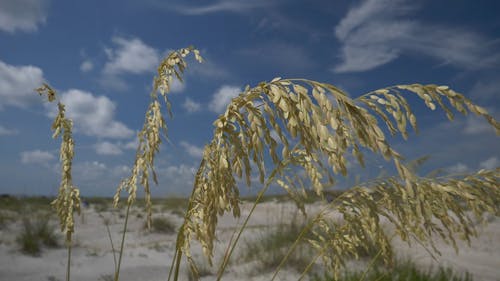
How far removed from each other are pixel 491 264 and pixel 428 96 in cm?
775

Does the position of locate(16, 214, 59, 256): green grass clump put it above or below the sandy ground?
above

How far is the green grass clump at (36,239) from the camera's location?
6840 mm

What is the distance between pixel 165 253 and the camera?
301 inches

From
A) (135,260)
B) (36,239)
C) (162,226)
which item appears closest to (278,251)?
(135,260)

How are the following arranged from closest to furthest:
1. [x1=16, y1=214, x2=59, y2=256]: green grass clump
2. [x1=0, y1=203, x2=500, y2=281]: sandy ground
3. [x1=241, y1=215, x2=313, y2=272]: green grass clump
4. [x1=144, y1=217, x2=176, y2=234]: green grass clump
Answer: [x1=0, y1=203, x2=500, y2=281]: sandy ground < [x1=241, y1=215, x2=313, y2=272]: green grass clump < [x1=16, y1=214, x2=59, y2=256]: green grass clump < [x1=144, y1=217, x2=176, y2=234]: green grass clump

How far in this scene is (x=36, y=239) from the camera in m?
7.09

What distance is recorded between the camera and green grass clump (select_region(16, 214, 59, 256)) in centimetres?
684

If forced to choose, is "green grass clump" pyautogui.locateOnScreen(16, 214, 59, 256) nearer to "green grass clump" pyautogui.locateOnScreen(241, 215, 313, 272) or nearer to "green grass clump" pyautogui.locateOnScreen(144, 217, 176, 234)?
"green grass clump" pyautogui.locateOnScreen(144, 217, 176, 234)

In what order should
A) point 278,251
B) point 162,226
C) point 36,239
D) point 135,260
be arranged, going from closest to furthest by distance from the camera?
point 278,251 < point 135,260 < point 36,239 < point 162,226

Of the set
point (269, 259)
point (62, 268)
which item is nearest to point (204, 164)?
point (269, 259)

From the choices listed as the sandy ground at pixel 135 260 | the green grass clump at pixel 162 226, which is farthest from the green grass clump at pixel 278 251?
the green grass clump at pixel 162 226

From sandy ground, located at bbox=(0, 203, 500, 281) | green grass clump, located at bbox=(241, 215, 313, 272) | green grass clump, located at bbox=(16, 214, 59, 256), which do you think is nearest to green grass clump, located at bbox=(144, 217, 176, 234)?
sandy ground, located at bbox=(0, 203, 500, 281)

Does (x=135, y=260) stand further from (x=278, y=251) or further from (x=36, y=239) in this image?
(x=278, y=251)

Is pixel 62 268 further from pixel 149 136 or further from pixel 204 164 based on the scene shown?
pixel 204 164
